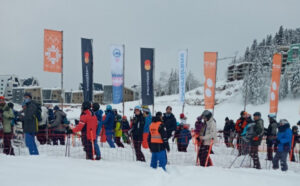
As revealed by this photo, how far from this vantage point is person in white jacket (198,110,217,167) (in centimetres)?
723

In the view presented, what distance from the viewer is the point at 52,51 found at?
1351 cm

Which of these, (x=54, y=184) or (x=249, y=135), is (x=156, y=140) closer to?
(x=54, y=184)

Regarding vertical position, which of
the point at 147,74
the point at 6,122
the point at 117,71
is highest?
the point at 117,71

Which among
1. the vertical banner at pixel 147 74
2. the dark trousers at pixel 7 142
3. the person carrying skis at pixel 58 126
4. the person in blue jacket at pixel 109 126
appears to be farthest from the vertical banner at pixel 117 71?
the dark trousers at pixel 7 142

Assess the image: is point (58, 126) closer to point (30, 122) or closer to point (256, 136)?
point (30, 122)

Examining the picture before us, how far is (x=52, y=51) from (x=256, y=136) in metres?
10.3

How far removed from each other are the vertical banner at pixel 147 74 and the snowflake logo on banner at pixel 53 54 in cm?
514

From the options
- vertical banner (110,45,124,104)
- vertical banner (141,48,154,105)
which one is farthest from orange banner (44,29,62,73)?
vertical banner (141,48,154,105)

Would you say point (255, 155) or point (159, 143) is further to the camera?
point (255, 155)

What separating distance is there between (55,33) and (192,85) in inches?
4227

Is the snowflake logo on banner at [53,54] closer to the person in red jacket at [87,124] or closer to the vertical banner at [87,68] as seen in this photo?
the vertical banner at [87,68]

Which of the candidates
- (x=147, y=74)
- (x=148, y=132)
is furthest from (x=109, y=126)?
(x=147, y=74)

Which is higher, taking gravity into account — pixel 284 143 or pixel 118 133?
pixel 284 143

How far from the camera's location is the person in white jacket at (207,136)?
723 centimetres
